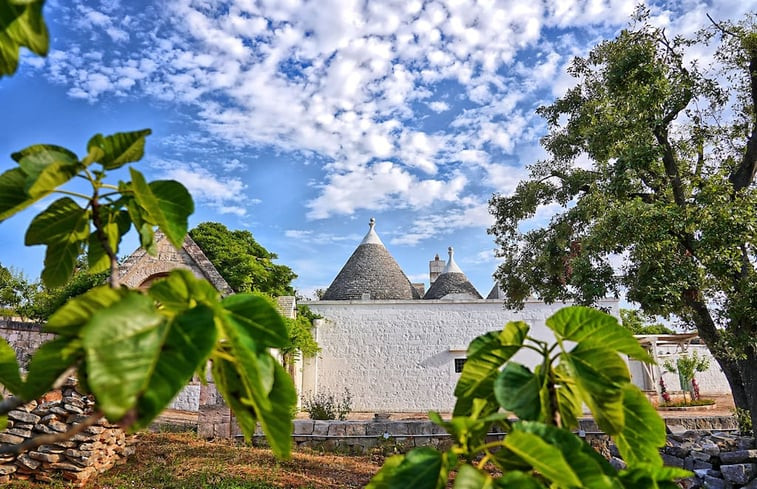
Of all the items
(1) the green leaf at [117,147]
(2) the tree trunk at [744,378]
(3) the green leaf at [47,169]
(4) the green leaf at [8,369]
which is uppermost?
(1) the green leaf at [117,147]

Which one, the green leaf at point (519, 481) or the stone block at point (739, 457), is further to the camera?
the stone block at point (739, 457)

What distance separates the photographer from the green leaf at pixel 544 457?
61 cm

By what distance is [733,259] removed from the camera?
7301 millimetres

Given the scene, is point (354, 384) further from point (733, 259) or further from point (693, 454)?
point (733, 259)

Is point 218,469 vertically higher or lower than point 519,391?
lower

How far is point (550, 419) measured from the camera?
77 centimetres

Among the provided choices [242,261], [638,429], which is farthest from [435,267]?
[638,429]

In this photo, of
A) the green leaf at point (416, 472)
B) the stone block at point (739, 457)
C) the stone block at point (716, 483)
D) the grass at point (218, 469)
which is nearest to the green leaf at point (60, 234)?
the green leaf at point (416, 472)

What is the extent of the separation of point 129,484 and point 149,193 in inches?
311

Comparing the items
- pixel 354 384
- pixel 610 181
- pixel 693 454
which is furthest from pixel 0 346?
pixel 354 384

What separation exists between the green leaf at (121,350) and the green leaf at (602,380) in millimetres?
584

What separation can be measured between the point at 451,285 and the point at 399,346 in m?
4.64

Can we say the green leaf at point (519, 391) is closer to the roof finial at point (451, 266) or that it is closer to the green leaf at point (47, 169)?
the green leaf at point (47, 169)

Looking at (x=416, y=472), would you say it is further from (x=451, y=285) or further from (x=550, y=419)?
(x=451, y=285)
